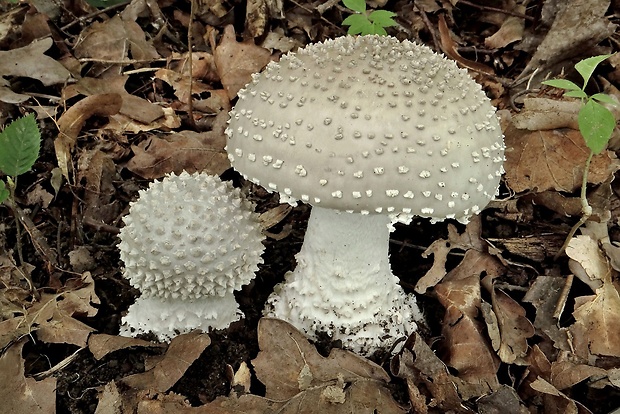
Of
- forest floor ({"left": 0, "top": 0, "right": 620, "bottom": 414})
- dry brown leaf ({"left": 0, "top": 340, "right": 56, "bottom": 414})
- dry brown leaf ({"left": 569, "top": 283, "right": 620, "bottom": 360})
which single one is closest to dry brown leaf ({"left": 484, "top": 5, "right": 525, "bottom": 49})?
forest floor ({"left": 0, "top": 0, "right": 620, "bottom": 414})

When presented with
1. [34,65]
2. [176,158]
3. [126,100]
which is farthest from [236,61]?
[34,65]

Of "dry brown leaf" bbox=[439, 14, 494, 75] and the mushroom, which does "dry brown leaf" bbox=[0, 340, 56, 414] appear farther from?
"dry brown leaf" bbox=[439, 14, 494, 75]

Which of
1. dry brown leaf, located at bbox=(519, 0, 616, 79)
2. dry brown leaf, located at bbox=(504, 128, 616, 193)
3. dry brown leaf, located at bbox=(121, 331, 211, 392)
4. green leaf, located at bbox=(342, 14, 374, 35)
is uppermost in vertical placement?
green leaf, located at bbox=(342, 14, 374, 35)

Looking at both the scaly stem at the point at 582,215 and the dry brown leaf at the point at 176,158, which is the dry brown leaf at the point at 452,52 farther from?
the dry brown leaf at the point at 176,158

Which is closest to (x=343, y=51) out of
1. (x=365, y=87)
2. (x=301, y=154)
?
(x=365, y=87)

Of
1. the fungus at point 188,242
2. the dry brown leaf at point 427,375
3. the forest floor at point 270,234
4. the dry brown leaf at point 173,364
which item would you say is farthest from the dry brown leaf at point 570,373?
the dry brown leaf at point 173,364

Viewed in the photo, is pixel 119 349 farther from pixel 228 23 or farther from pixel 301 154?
pixel 228 23
